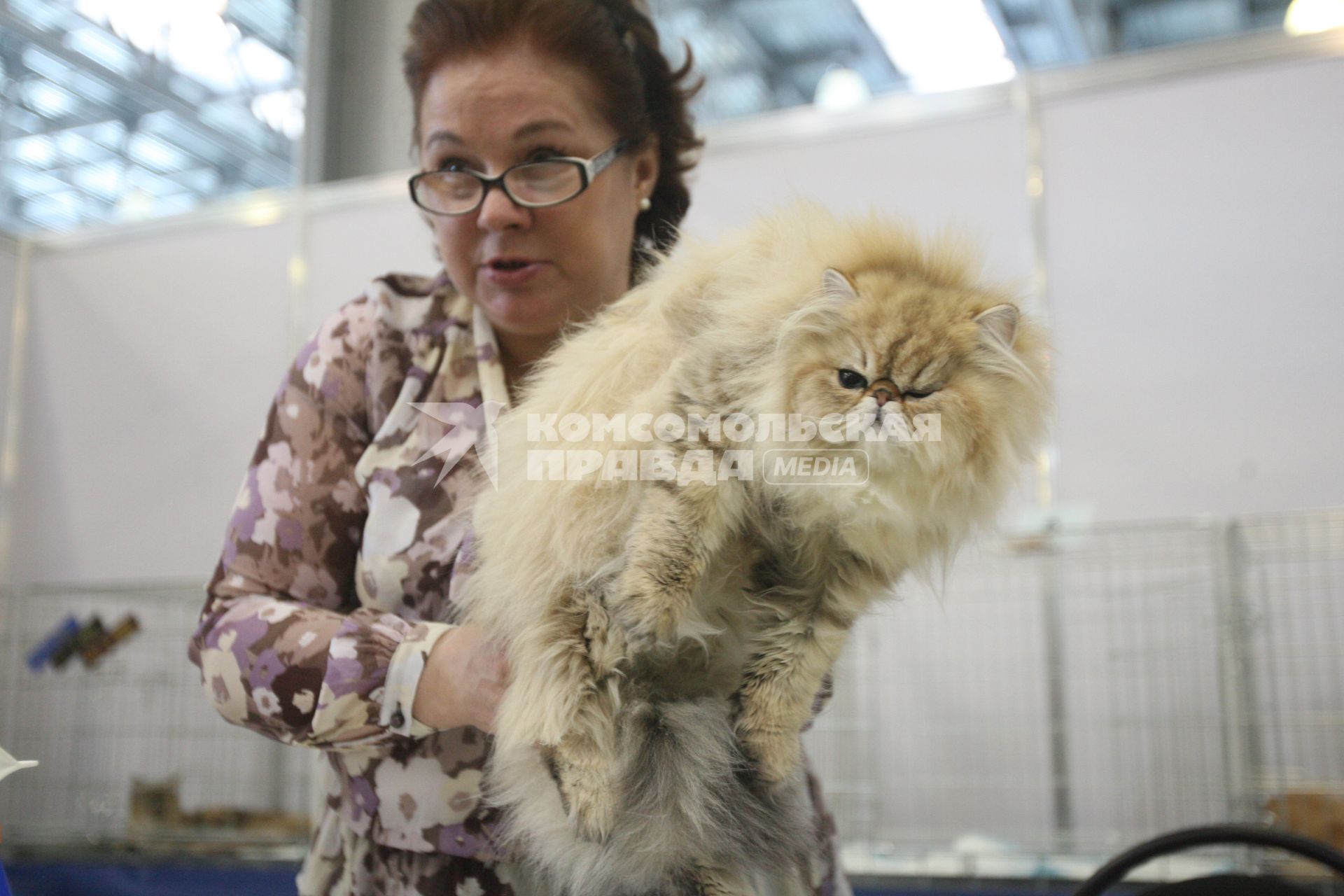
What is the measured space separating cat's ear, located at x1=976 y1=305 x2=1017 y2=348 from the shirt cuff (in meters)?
0.46

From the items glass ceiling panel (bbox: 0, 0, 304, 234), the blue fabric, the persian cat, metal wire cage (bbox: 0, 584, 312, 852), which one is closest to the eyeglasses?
the persian cat

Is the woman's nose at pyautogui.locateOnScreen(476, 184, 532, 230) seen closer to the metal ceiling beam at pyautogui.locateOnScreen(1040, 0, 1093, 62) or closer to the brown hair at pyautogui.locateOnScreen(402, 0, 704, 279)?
the brown hair at pyautogui.locateOnScreen(402, 0, 704, 279)

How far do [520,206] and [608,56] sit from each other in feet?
0.66

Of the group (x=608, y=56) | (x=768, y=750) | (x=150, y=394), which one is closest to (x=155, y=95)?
(x=608, y=56)

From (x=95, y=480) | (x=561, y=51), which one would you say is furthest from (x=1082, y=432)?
(x=95, y=480)

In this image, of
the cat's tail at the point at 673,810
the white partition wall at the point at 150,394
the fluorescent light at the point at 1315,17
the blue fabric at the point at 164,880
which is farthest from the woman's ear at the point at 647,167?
the fluorescent light at the point at 1315,17

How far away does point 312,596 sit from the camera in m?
0.94

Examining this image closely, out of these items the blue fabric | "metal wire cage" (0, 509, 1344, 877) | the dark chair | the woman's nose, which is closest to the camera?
the dark chair

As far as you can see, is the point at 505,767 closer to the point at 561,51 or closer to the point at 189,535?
the point at 561,51

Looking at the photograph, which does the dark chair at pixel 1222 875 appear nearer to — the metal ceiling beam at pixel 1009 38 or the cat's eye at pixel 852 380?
the cat's eye at pixel 852 380

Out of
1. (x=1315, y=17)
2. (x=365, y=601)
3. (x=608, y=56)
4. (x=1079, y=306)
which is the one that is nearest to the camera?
(x=365, y=601)

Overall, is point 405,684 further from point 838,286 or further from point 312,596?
point 838,286

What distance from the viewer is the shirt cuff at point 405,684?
31.6 inches

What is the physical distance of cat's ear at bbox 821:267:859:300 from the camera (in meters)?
0.71
